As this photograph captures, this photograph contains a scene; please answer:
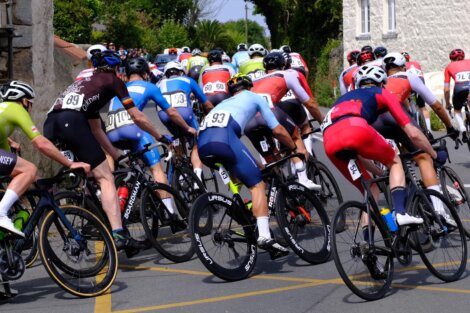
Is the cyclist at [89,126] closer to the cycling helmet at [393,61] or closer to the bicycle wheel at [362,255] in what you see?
the bicycle wheel at [362,255]

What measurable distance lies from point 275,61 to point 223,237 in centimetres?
354

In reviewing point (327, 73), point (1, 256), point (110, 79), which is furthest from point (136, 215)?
point (327, 73)

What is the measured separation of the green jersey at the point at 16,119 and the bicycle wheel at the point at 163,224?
1433 mm

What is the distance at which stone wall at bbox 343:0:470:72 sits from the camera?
32.2 meters

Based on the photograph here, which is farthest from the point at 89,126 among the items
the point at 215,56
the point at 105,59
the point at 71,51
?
the point at 71,51

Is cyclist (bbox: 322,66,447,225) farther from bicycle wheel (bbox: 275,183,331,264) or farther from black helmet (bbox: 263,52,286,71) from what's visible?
black helmet (bbox: 263,52,286,71)

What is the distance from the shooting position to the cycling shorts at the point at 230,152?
944 cm

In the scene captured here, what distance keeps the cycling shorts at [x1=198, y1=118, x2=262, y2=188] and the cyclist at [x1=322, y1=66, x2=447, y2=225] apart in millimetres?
834

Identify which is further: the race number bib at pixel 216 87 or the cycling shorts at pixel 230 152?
the race number bib at pixel 216 87

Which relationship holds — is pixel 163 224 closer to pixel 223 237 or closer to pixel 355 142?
pixel 223 237

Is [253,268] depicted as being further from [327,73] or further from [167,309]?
[327,73]

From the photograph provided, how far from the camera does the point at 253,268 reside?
31.2 feet

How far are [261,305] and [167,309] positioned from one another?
72 centimetres

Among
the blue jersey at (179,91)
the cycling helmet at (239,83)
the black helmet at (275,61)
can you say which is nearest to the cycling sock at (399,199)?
the cycling helmet at (239,83)
